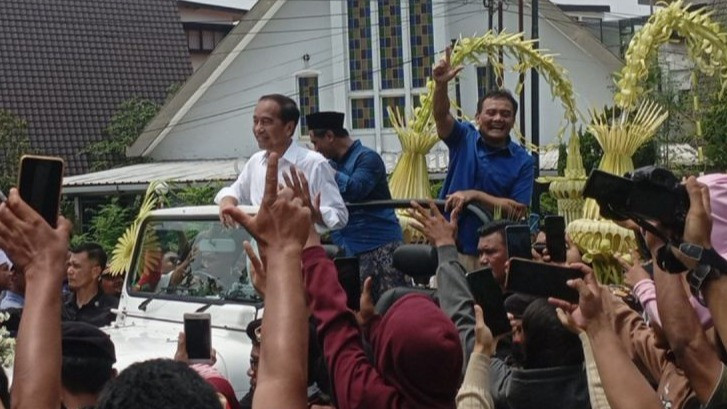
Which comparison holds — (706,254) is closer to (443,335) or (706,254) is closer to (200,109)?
(443,335)

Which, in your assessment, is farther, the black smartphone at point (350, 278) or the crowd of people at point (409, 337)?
the black smartphone at point (350, 278)

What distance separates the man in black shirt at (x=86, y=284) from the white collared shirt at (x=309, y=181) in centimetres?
216

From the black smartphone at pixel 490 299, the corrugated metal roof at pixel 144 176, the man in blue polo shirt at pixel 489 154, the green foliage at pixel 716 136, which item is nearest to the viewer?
the black smartphone at pixel 490 299

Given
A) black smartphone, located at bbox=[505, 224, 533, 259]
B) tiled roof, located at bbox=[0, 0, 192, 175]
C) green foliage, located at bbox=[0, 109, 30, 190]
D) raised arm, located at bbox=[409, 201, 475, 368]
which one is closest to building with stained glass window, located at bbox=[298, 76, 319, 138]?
tiled roof, located at bbox=[0, 0, 192, 175]

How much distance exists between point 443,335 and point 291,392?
642 mm

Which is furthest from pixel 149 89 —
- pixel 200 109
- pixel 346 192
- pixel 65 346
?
pixel 65 346

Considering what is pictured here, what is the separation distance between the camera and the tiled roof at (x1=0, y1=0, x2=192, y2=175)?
3500cm

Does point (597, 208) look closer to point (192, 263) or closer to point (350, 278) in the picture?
point (192, 263)

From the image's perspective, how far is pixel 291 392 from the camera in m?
3.17

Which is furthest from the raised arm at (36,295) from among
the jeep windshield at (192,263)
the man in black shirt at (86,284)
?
the man in black shirt at (86,284)

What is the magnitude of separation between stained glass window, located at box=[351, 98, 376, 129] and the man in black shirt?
22.8m

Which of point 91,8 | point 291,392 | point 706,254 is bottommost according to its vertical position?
point 291,392

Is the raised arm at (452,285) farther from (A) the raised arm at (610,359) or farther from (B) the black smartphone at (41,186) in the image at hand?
(B) the black smartphone at (41,186)

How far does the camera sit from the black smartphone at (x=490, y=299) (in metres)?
4.53
